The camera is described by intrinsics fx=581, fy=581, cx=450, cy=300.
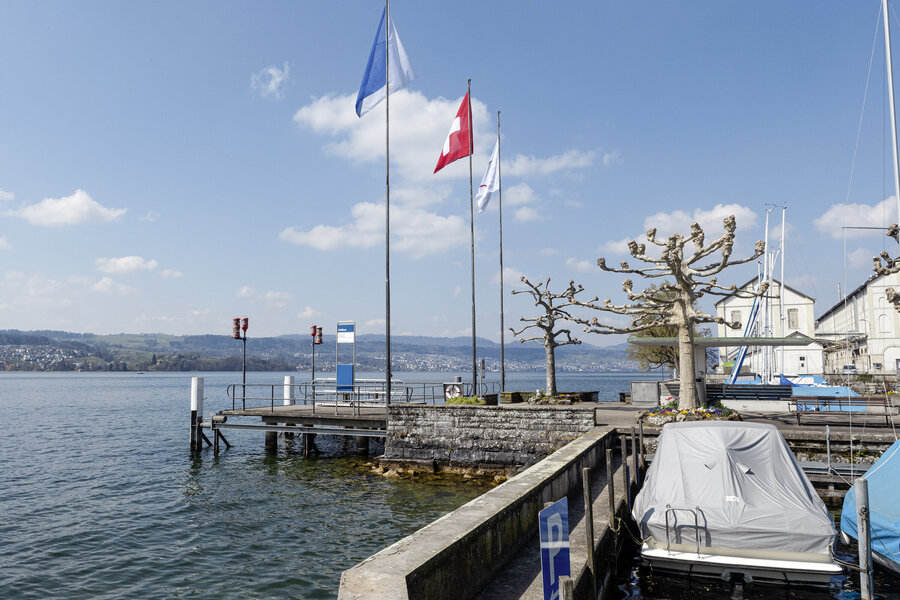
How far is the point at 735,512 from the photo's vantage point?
866cm

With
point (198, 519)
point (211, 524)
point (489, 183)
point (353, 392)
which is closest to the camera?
point (211, 524)

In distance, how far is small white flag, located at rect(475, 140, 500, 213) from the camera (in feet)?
99.7

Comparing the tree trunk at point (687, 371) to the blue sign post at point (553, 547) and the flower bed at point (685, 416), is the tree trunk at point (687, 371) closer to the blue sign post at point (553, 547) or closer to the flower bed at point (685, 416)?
the flower bed at point (685, 416)

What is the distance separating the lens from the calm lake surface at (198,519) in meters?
11.2

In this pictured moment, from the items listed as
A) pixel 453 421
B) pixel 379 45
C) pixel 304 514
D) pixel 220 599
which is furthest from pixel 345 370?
pixel 220 599

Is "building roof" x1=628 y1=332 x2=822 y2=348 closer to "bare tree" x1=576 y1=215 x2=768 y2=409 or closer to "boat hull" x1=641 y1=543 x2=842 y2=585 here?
"bare tree" x1=576 y1=215 x2=768 y2=409

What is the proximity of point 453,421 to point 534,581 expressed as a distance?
46.0 ft

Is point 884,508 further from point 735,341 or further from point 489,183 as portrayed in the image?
point 489,183

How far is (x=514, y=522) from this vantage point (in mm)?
7848

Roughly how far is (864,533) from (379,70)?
69.4ft

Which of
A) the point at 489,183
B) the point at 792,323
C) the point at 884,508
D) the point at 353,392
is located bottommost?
the point at 884,508

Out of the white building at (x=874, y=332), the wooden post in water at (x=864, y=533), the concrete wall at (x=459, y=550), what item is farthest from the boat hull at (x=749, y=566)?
the white building at (x=874, y=332)

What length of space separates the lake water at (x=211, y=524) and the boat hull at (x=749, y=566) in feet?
1.89

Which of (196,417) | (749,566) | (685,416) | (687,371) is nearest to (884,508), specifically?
(749,566)
